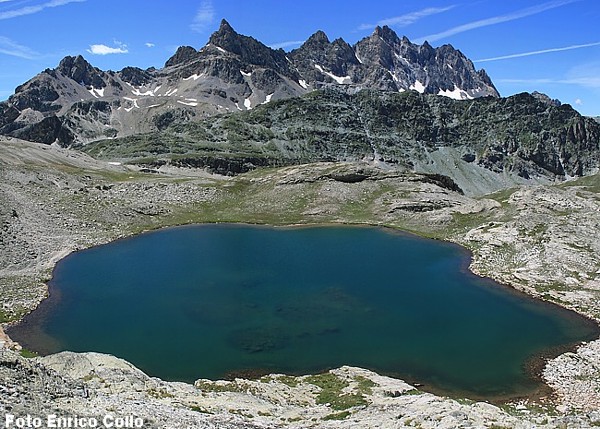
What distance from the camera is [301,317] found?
5697 cm

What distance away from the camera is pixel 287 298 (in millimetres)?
63688

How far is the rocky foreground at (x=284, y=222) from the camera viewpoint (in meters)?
26.6

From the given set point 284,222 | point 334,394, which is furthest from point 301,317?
point 284,222

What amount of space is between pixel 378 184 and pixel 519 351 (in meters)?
89.6

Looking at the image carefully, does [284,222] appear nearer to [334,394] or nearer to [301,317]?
[301,317]

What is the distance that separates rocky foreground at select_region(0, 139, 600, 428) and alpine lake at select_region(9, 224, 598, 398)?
11.2ft

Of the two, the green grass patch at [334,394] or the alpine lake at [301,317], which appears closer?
the green grass patch at [334,394]

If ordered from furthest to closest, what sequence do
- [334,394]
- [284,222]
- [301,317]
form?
[284,222] < [301,317] < [334,394]

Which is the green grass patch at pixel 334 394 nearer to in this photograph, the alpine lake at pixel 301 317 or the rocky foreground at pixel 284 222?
the rocky foreground at pixel 284 222

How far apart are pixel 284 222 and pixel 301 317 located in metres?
58.8

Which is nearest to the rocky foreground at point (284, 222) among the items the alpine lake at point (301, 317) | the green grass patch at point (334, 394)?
the green grass patch at point (334, 394)

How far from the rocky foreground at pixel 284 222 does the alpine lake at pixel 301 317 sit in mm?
3417

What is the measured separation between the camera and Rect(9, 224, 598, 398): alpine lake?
4606cm

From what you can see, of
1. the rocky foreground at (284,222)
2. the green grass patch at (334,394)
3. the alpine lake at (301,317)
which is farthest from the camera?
the alpine lake at (301,317)
